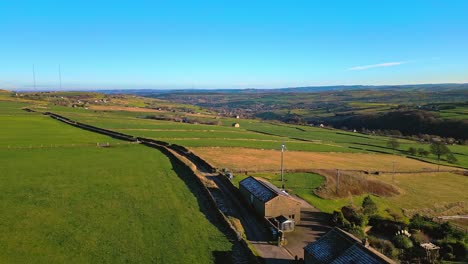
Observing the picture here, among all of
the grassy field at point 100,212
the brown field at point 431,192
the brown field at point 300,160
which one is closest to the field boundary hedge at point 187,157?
the grassy field at point 100,212

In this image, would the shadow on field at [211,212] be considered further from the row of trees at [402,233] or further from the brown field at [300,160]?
the row of trees at [402,233]

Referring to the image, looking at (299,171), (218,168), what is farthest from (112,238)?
(299,171)

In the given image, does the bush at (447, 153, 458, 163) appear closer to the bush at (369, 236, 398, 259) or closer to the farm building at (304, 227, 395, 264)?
the bush at (369, 236, 398, 259)

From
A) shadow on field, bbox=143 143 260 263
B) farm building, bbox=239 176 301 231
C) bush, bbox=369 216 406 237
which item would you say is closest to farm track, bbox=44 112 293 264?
shadow on field, bbox=143 143 260 263

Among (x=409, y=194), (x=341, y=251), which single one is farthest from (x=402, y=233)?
(x=409, y=194)

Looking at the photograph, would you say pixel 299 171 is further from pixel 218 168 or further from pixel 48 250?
pixel 48 250

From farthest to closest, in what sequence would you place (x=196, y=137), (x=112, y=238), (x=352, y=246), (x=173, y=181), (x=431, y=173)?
1. (x=196, y=137)
2. (x=431, y=173)
3. (x=173, y=181)
4. (x=112, y=238)
5. (x=352, y=246)

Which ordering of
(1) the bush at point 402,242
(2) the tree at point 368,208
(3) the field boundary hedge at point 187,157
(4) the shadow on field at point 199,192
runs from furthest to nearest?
(2) the tree at point 368,208
(1) the bush at point 402,242
(4) the shadow on field at point 199,192
(3) the field boundary hedge at point 187,157
